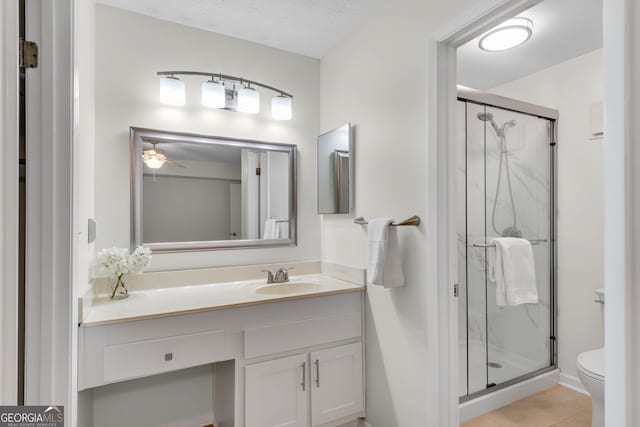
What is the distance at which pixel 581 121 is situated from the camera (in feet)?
7.72

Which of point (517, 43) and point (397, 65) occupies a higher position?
point (517, 43)

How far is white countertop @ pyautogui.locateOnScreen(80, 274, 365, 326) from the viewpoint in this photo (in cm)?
147

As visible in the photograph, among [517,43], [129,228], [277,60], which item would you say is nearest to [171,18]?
[277,60]

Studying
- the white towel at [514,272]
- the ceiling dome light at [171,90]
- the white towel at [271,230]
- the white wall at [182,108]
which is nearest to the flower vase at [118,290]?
the white wall at [182,108]

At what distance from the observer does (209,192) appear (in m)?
2.13

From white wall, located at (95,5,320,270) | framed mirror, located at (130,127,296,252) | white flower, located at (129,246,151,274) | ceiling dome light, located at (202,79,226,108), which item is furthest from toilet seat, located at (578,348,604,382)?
ceiling dome light, located at (202,79,226,108)

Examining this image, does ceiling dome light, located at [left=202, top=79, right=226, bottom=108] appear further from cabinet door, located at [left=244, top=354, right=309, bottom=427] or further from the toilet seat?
the toilet seat

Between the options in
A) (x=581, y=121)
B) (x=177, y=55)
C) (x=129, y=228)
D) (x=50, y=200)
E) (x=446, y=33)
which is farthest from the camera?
(x=581, y=121)

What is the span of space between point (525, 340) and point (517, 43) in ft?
6.74

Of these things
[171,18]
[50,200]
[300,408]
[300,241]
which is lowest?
[300,408]

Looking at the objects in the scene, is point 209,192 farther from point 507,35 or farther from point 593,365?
point 593,365

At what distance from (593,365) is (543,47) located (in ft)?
6.40

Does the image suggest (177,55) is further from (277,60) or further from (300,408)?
(300,408)

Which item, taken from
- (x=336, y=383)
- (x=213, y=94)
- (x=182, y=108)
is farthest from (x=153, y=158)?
(x=336, y=383)
